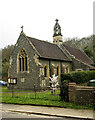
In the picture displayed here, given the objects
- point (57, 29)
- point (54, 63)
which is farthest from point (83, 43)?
point (54, 63)

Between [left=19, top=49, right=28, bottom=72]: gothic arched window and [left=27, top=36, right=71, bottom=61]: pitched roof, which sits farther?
[left=27, top=36, right=71, bottom=61]: pitched roof

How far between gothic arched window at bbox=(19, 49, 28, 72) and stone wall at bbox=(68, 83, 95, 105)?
1258 cm

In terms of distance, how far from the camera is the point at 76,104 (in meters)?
9.32

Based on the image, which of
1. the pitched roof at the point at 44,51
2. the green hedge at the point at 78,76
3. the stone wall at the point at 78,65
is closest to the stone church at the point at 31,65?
the pitched roof at the point at 44,51

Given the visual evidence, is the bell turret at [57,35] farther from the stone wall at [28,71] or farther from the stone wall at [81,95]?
the stone wall at [81,95]

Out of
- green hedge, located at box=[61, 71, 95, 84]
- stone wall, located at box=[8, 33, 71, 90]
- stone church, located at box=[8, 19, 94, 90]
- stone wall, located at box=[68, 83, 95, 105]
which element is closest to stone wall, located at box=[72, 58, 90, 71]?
stone church, located at box=[8, 19, 94, 90]

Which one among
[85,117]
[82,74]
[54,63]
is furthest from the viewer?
[54,63]

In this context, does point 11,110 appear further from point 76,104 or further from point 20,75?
point 20,75

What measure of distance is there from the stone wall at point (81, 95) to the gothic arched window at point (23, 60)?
41.3ft

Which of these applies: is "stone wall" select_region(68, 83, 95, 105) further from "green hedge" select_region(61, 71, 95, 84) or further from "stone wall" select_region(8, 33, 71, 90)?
"stone wall" select_region(8, 33, 71, 90)

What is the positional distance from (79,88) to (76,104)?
1103mm

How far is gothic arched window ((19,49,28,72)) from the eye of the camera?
841 inches

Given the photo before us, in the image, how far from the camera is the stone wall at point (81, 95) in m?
8.95

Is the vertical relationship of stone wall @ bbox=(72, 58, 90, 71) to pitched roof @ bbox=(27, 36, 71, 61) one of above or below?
below
